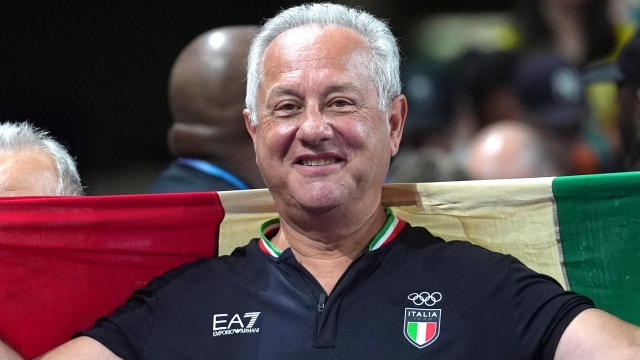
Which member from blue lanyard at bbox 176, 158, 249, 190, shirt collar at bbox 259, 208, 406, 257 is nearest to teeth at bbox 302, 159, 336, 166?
shirt collar at bbox 259, 208, 406, 257

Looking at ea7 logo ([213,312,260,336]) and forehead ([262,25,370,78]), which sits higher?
forehead ([262,25,370,78])

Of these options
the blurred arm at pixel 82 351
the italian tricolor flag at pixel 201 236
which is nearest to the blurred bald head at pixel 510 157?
the italian tricolor flag at pixel 201 236

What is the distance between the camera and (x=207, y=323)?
2.37 metres

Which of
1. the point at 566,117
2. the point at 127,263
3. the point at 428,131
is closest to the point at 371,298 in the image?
the point at 127,263

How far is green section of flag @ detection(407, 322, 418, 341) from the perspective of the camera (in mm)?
2232

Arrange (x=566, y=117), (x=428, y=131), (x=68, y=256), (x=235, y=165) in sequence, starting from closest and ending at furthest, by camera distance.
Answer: (x=68, y=256)
(x=235, y=165)
(x=566, y=117)
(x=428, y=131)

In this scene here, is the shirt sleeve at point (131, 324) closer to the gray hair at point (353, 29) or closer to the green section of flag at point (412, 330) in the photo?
the gray hair at point (353, 29)

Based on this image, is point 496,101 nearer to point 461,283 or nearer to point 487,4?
point 487,4

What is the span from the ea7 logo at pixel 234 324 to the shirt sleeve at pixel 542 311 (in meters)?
0.63

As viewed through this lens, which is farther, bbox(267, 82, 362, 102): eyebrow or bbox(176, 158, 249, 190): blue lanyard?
bbox(176, 158, 249, 190): blue lanyard

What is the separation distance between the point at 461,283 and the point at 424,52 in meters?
3.43

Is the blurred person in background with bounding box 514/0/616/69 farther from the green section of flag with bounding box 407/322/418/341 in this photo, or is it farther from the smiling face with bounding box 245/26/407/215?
the green section of flag with bounding box 407/322/418/341

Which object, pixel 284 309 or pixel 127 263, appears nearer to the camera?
pixel 284 309

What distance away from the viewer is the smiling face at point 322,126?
236 centimetres
